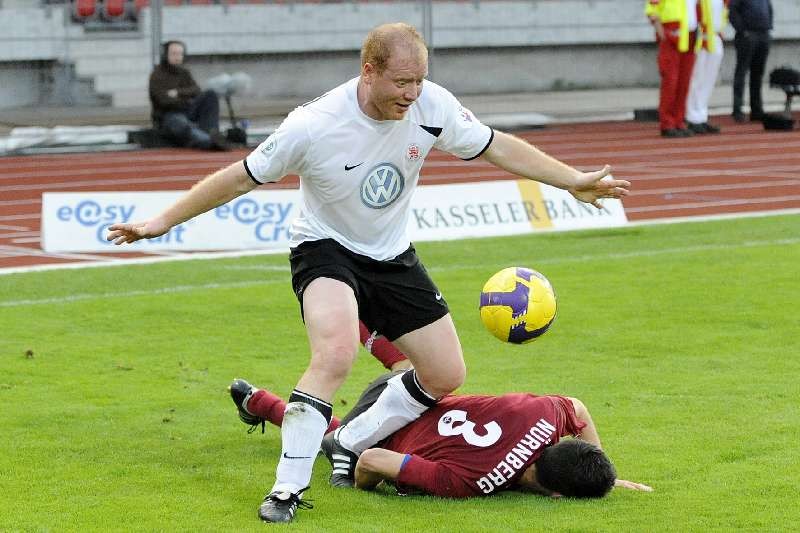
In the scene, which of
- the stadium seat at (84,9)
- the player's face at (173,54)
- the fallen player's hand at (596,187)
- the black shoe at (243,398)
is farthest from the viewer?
the stadium seat at (84,9)

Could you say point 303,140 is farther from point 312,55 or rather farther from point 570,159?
point 312,55

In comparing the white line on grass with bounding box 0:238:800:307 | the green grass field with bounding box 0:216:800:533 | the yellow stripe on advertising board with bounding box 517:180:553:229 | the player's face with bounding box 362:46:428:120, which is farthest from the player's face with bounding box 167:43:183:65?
the player's face with bounding box 362:46:428:120

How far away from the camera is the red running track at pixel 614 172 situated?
53.8 feet

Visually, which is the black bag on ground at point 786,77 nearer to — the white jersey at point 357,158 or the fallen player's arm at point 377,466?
the white jersey at point 357,158

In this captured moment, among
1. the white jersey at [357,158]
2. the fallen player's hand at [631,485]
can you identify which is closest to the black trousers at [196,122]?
the white jersey at [357,158]

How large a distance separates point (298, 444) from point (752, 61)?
787 inches

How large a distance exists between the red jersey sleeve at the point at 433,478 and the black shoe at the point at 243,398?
1.22m

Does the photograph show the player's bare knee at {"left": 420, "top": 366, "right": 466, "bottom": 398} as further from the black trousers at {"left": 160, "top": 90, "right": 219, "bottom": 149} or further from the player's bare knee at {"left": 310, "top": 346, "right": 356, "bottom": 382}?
the black trousers at {"left": 160, "top": 90, "right": 219, "bottom": 149}

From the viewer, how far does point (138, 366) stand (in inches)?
354

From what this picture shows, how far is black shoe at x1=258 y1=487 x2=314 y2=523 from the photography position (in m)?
5.79

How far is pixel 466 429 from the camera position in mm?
6277

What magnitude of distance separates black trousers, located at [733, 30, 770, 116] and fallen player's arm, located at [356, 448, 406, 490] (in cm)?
1919

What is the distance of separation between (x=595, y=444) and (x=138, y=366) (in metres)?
3.58

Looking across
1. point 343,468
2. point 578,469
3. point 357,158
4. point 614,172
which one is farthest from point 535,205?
point 578,469
